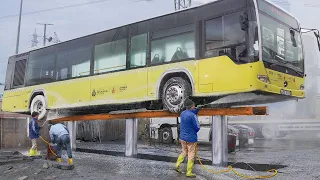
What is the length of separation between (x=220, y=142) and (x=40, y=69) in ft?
25.2

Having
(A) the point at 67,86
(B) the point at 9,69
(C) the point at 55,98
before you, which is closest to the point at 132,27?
(A) the point at 67,86

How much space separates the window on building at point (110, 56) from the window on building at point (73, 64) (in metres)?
0.44

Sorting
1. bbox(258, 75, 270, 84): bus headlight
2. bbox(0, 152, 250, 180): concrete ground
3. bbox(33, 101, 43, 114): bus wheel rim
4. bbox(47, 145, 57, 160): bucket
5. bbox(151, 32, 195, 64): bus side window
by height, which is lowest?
bbox(0, 152, 250, 180): concrete ground

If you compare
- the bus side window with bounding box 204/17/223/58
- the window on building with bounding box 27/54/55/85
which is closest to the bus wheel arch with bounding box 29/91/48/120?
the window on building with bounding box 27/54/55/85

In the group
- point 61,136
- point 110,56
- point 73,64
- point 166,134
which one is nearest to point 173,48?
point 110,56

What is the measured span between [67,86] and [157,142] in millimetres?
7103

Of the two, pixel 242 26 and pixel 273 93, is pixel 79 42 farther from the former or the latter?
pixel 273 93

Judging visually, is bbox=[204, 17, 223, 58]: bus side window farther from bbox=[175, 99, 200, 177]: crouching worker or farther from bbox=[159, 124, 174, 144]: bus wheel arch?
bbox=[159, 124, 174, 144]: bus wheel arch

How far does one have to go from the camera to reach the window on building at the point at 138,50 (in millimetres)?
9562

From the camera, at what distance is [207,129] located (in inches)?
610

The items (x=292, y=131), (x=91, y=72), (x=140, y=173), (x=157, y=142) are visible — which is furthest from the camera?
(x=292, y=131)

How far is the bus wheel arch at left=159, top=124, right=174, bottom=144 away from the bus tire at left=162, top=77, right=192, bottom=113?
27.0ft

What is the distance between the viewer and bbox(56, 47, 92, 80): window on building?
1137 centimetres

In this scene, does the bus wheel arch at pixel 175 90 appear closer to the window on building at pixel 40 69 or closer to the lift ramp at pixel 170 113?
the lift ramp at pixel 170 113
